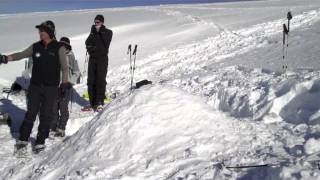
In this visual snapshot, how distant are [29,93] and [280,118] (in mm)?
3551

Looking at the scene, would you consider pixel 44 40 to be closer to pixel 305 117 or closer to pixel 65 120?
pixel 65 120

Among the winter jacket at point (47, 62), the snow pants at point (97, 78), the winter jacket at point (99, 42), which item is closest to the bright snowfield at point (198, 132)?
the snow pants at point (97, 78)

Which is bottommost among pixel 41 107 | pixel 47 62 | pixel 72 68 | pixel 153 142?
pixel 153 142

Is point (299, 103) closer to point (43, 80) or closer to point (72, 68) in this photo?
point (43, 80)

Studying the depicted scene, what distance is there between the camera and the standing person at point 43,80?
6.53 meters

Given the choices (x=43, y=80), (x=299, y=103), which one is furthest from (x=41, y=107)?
(x=299, y=103)

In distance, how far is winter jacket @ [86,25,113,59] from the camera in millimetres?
8797

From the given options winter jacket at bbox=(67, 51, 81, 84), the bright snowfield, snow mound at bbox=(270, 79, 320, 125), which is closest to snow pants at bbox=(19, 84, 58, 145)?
the bright snowfield

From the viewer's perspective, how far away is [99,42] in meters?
8.82

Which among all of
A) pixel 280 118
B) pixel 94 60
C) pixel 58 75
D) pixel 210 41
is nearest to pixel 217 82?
pixel 94 60

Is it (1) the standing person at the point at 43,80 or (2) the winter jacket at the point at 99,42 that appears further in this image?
(2) the winter jacket at the point at 99,42

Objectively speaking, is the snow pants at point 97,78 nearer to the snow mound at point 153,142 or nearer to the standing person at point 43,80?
the standing person at point 43,80

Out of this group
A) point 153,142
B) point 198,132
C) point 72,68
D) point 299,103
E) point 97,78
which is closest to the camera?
point 153,142

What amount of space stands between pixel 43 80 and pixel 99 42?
96.5 inches
